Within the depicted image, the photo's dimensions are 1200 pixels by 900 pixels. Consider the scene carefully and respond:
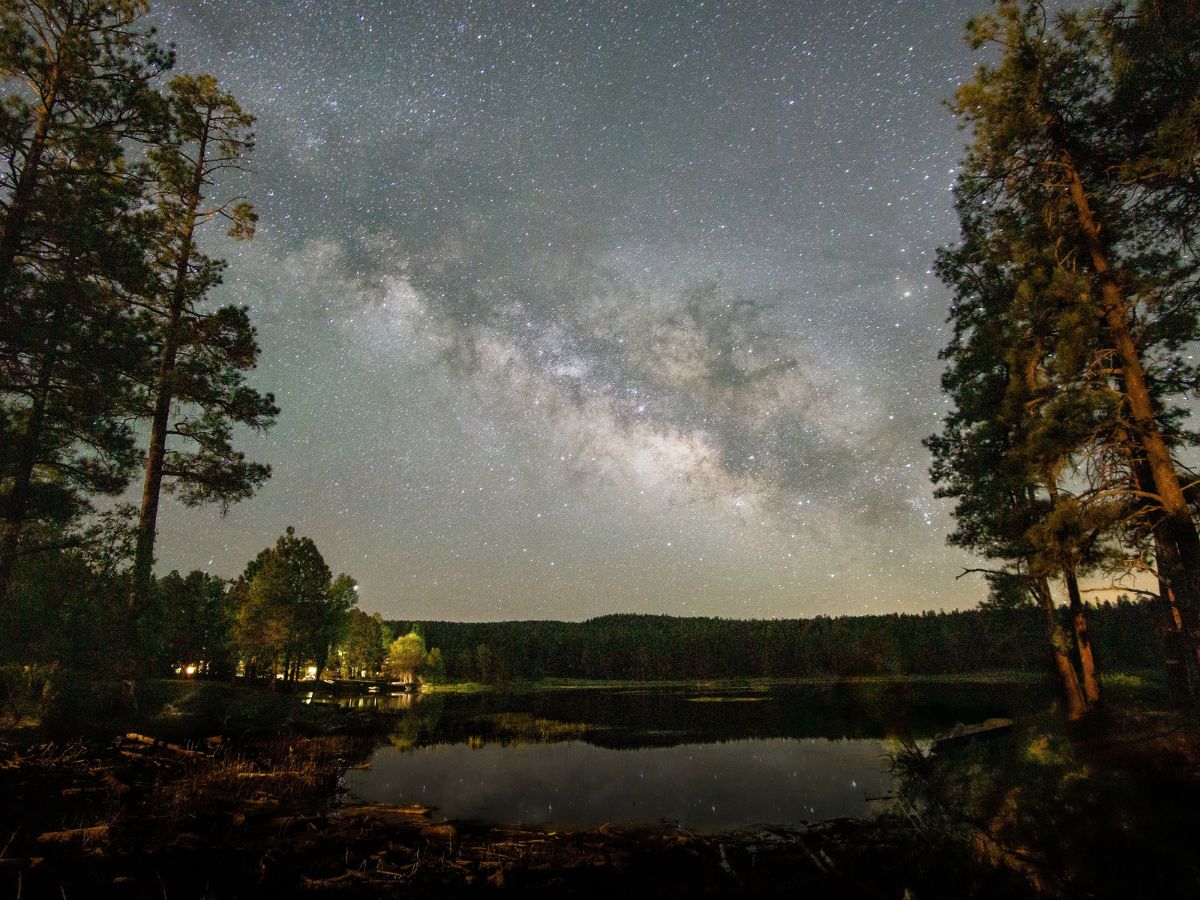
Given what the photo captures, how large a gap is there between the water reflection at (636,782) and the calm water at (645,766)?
0.06 m

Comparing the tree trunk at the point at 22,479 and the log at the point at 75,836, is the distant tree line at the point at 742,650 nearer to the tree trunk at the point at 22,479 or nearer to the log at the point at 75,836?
the tree trunk at the point at 22,479

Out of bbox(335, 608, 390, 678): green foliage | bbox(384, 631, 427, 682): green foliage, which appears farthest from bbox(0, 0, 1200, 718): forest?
bbox(384, 631, 427, 682): green foliage

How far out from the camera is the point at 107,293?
64.5 ft

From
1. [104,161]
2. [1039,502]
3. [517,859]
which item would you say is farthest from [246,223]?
[1039,502]

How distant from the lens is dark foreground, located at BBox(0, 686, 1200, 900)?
35.7ft

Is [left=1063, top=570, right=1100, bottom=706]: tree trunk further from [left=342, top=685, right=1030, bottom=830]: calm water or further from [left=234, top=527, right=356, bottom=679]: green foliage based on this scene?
[left=234, top=527, right=356, bottom=679]: green foliage

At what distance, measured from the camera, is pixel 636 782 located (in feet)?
83.1

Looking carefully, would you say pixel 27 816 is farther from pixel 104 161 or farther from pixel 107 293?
pixel 104 161

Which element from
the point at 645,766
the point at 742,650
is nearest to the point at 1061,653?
the point at 645,766

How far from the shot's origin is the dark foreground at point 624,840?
1088 centimetres

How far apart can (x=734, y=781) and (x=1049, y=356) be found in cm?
1988

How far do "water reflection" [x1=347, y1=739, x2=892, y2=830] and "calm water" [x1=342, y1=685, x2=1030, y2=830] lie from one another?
6 centimetres

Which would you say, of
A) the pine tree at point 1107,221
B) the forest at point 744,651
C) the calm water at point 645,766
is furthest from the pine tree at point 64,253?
the forest at point 744,651

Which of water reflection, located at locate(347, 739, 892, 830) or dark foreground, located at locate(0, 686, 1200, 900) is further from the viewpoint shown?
water reflection, located at locate(347, 739, 892, 830)
